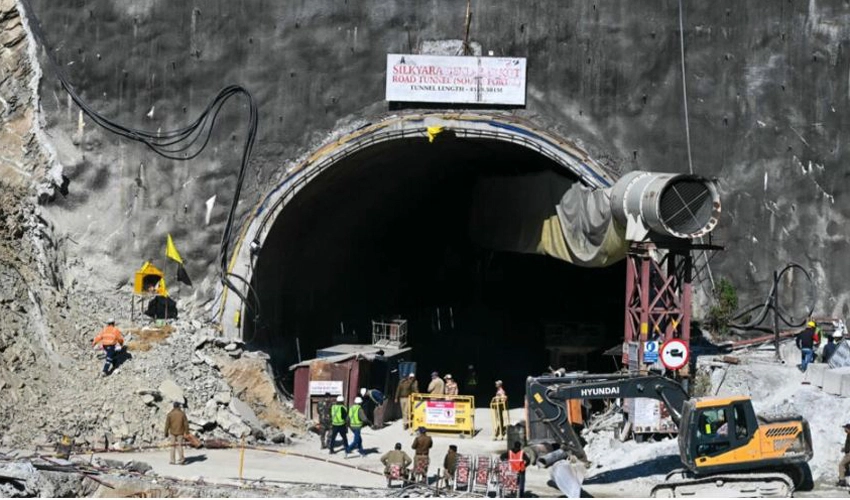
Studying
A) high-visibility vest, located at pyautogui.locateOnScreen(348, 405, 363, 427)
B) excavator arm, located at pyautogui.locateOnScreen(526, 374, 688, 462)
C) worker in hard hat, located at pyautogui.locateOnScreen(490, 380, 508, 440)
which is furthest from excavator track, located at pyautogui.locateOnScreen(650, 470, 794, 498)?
worker in hard hat, located at pyautogui.locateOnScreen(490, 380, 508, 440)

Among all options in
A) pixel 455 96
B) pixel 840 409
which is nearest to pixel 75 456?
pixel 455 96

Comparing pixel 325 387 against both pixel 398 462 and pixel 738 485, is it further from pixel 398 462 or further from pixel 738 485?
pixel 738 485

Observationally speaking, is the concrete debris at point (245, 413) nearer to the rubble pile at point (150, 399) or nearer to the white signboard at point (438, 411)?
the rubble pile at point (150, 399)

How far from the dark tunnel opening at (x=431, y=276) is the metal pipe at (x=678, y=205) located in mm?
7533

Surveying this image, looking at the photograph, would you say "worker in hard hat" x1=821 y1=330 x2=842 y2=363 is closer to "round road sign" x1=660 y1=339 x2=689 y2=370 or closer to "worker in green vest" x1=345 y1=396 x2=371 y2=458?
"round road sign" x1=660 y1=339 x2=689 y2=370

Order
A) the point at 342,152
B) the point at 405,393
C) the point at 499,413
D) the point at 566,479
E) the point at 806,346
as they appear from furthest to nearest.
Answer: the point at 405,393 → the point at 342,152 → the point at 499,413 → the point at 806,346 → the point at 566,479

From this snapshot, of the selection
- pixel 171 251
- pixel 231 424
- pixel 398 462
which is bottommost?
pixel 398 462

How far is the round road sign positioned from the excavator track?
394 cm

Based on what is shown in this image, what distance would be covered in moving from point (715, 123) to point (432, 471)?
45.0 ft

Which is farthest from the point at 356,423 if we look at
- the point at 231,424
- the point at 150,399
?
the point at 150,399

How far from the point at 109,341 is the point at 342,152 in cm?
829

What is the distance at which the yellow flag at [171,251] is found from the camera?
123 ft

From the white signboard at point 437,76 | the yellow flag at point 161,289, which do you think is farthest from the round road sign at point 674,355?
the yellow flag at point 161,289

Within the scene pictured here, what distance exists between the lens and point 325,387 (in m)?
36.9
